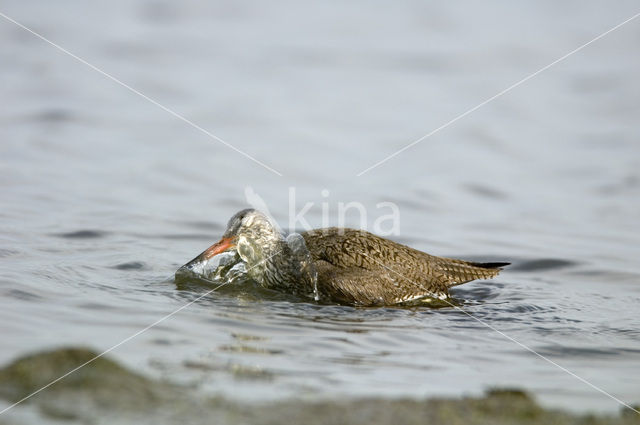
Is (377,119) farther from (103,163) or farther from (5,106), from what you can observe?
(5,106)

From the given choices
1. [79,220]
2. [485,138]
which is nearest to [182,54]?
[485,138]

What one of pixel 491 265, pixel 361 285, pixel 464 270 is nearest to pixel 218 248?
pixel 361 285

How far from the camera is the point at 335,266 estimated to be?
7.96m

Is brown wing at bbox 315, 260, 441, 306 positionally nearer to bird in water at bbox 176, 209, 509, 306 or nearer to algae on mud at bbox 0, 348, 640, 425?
bird in water at bbox 176, 209, 509, 306

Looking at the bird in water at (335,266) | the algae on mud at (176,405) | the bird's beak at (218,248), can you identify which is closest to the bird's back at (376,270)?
the bird in water at (335,266)

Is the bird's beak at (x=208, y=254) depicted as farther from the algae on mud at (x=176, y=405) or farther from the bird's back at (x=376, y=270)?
the algae on mud at (x=176, y=405)

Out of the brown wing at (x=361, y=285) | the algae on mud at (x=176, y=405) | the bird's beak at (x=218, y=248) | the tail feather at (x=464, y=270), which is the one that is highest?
the bird's beak at (x=218, y=248)

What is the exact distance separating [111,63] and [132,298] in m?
10.3

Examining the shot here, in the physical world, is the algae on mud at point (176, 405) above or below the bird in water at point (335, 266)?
below

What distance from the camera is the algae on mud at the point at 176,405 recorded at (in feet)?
14.6

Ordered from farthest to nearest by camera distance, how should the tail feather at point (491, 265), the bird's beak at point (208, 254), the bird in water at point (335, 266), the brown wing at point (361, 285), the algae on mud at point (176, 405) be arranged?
1. the tail feather at point (491, 265)
2. the bird's beak at point (208, 254)
3. the bird in water at point (335, 266)
4. the brown wing at point (361, 285)
5. the algae on mud at point (176, 405)

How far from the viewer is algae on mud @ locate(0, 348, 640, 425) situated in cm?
445

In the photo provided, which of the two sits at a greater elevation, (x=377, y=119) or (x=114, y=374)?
(x=377, y=119)

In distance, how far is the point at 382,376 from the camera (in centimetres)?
556
